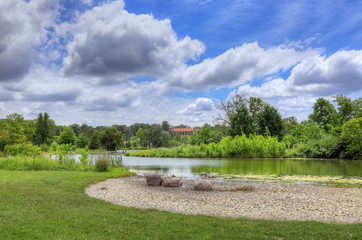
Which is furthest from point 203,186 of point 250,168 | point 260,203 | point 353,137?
point 353,137

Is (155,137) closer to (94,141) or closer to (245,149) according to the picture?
(94,141)

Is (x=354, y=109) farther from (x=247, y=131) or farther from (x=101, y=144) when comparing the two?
(x=101, y=144)

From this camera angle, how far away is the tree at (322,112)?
5591cm

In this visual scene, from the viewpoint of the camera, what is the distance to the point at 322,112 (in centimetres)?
5762

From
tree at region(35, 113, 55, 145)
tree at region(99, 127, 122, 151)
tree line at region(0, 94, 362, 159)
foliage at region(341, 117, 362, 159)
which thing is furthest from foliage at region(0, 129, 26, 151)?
tree at region(99, 127, 122, 151)

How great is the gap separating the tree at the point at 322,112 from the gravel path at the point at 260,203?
1869 inches

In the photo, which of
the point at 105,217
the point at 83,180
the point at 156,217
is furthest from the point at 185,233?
the point at 83,180

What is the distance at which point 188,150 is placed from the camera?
1976 inches

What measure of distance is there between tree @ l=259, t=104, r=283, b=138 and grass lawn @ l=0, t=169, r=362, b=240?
53.0 metres

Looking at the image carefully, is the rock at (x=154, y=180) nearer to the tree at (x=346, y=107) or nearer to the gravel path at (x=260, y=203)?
the gravel path at (x=260, y=203)

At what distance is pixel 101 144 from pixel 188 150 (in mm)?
39325

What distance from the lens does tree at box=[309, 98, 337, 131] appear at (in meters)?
55.9

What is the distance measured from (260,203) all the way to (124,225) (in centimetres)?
573

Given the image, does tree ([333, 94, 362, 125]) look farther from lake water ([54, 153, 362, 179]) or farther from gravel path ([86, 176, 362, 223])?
gravel path ([86, 176, 362, 223])
